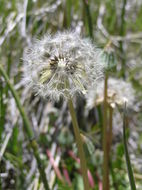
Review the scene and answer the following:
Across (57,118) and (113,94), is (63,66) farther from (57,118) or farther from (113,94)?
(57,118)

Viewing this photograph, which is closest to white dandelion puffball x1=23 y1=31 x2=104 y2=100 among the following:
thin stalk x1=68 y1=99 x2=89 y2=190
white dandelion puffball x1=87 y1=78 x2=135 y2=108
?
thin stalk x1=68 y1=99 x2=89 y2=190

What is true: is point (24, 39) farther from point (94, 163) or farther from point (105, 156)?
point (105, 156)

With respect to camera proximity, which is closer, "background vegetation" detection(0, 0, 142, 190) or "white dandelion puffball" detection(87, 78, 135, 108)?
"white dandelion puffball" detection(87, 78, 135, 108)

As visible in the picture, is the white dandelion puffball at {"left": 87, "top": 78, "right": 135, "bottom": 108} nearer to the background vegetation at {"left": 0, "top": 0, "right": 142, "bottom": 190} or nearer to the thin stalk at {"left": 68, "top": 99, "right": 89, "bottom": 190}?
the background vegetation at {"left": 0, "top": 0, "right": 142, "bottom": 190}

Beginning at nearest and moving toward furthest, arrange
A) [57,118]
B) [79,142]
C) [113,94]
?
[79,142], [113,94], [57,118]

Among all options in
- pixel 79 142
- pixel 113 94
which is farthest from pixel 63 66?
pixel 113 94

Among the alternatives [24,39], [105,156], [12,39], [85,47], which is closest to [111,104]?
[105,156]
